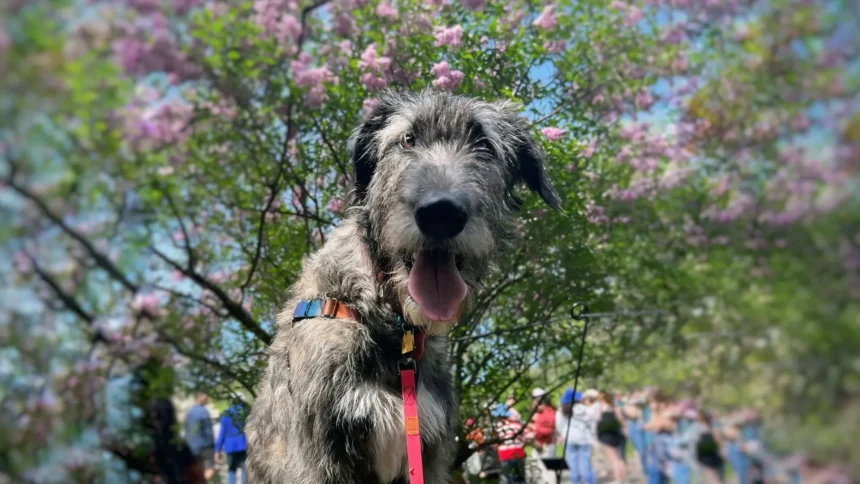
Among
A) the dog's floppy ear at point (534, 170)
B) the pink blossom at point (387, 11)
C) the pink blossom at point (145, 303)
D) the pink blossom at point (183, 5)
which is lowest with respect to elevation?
the pink blossom at point (145, 303)

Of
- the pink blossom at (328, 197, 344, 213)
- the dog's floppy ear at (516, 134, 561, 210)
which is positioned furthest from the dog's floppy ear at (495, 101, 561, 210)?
the pink blossom at (328, 197, 344, 213)

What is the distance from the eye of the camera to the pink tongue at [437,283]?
2129 millimetres

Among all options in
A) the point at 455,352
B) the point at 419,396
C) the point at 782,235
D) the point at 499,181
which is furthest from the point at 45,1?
the point at 782,235

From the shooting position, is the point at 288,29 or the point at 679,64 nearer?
the point at 679,64

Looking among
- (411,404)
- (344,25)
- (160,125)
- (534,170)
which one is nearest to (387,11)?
(344,25)

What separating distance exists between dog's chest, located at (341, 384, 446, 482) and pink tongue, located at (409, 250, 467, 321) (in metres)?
0.44

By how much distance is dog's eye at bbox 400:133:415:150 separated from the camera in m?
2.49

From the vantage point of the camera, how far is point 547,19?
3.08 metres

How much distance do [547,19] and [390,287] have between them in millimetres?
2064

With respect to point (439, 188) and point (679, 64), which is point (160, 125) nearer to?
point (439, 188)

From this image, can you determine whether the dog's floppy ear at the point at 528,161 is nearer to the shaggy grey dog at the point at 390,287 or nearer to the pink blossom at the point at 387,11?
the shaggy grey dog at the point at 390,287

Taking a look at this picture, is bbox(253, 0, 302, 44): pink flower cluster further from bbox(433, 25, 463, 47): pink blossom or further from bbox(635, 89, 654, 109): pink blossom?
bbox(635, 89, 654, 109): pink blossom

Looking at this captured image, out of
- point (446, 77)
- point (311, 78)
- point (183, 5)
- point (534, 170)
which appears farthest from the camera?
point (446, 77)

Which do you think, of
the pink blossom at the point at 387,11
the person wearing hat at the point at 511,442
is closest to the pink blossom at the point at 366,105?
the pink blossom at the point at 387,11
